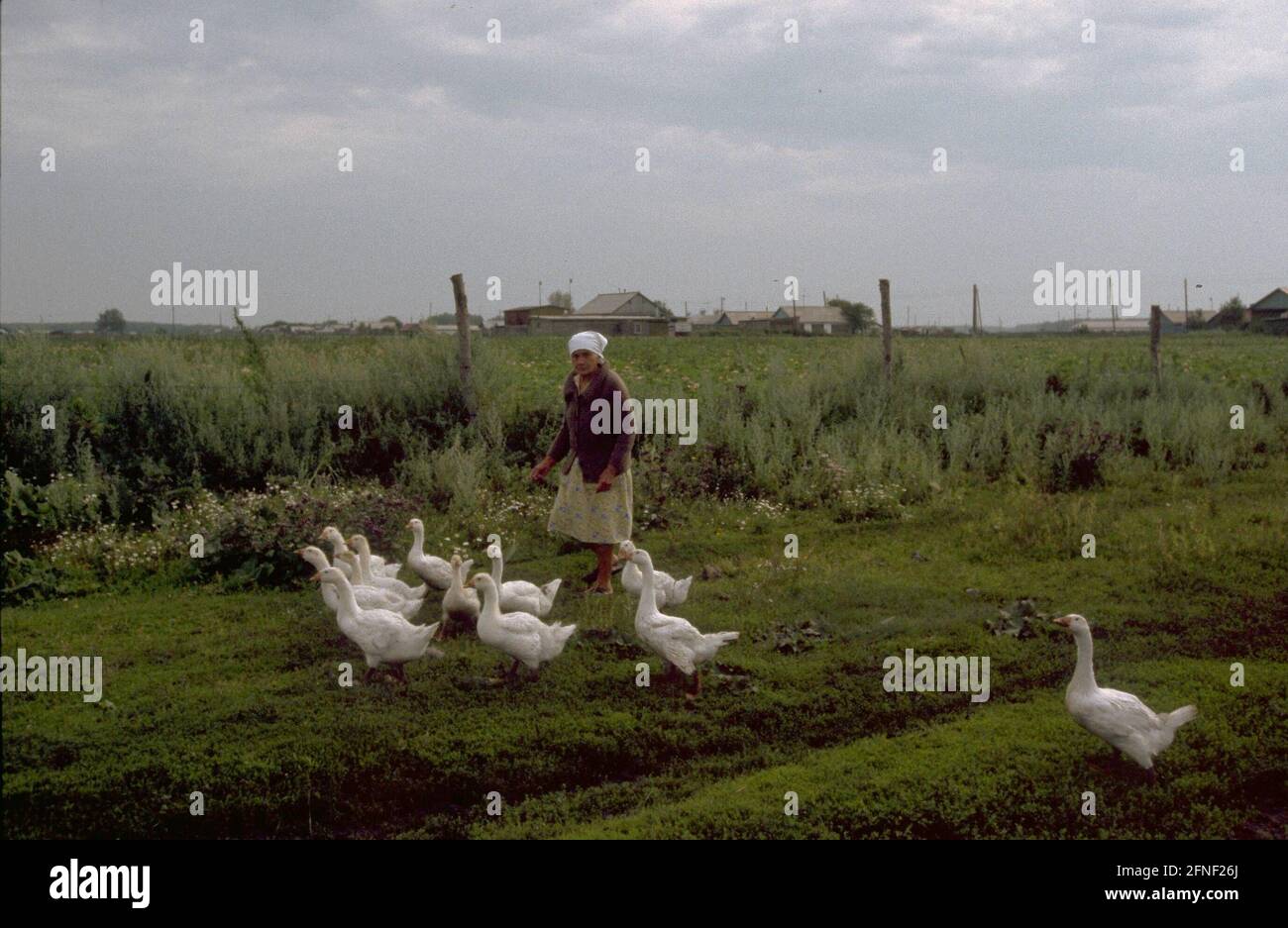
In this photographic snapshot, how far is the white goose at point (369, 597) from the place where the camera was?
773 centimetres

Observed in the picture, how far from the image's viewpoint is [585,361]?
9.23 metres

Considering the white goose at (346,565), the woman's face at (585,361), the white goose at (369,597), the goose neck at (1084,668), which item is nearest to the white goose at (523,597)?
the white goose at (369,597)

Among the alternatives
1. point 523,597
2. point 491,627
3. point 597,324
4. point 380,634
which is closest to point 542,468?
point 523,597

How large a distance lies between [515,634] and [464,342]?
7142 millimetres

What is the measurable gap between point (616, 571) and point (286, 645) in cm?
319

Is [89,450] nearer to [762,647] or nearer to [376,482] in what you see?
[376,482]

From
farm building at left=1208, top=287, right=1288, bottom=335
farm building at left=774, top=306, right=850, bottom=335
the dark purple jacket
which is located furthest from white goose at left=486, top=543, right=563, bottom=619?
farm building at left=774, top=306, right=850, bottom=335

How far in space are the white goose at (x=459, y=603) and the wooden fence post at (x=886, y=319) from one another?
9.70 metres

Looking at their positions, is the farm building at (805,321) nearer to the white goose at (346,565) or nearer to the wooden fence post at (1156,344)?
the wooden fence post at (1156,344)

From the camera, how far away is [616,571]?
9992 millimetres

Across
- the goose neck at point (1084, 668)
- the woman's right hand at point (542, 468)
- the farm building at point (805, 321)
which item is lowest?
the goose neck at point (1084, 668)

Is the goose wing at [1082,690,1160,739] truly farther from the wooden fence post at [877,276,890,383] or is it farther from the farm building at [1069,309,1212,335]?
the farm building at [1069,309,1212,335]

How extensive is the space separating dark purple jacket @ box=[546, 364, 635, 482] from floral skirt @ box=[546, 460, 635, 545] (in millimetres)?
113

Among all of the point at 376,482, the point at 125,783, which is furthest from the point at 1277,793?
the point at 376,482
